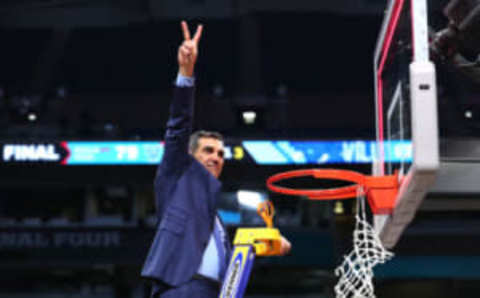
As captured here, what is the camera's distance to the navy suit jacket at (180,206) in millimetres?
1709

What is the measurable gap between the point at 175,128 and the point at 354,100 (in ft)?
29.4

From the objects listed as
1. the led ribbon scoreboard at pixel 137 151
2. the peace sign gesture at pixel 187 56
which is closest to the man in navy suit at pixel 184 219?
the peace sign gesture at pixel 187 56

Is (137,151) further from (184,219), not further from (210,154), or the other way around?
(184,219)

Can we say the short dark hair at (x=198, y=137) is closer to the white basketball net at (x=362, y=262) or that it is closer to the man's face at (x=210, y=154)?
the man's face at (x=210, y=154)

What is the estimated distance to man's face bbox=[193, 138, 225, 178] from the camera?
1.97 metres

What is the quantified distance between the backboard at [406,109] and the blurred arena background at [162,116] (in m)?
4.75

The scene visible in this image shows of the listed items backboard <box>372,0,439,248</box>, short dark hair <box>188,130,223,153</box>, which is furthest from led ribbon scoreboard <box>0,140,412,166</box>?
short dark hair <box>188,130,223,153</box>

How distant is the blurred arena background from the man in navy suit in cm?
610

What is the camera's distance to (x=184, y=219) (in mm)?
1757

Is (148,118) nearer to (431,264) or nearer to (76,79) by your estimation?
(76,79)

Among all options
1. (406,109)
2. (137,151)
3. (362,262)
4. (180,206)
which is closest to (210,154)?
(180,206)

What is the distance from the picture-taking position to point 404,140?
7.75 ft

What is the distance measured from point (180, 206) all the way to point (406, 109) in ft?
3.22

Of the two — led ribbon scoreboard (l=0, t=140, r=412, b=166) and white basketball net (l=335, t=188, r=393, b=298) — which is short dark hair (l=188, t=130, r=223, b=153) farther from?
led ribbon scoreboard (l=0, t=140, r=412, b=166)
